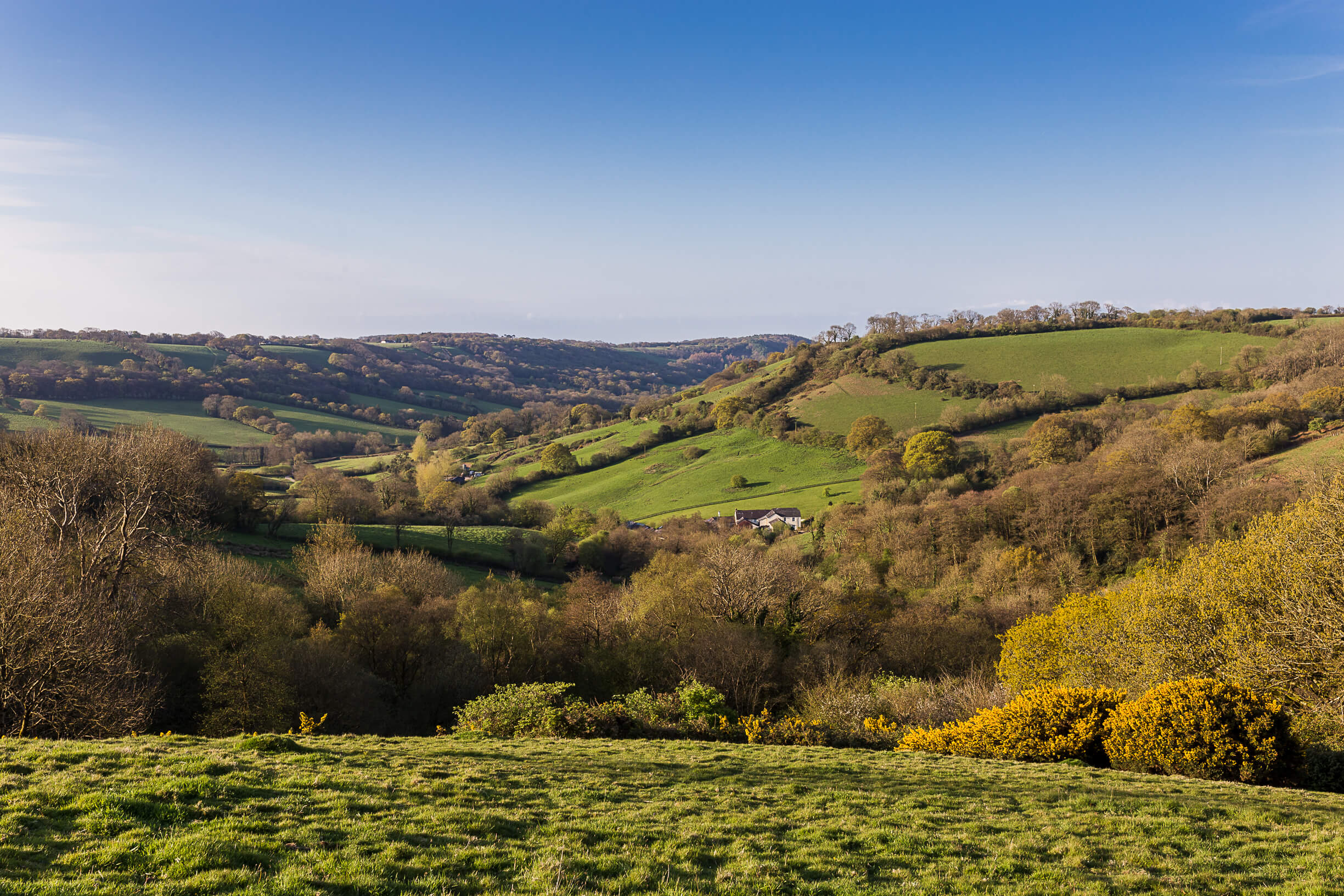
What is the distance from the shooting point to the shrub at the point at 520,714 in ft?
81.2

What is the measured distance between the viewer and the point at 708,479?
345 ft

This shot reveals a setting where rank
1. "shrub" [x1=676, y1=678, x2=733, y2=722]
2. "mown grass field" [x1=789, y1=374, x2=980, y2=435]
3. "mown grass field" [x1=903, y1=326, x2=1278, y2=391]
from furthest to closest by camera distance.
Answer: "mown grass field" [x1=789, y1=374, x2=980, y2=435]
"mown grass field" [x1=903, y1=326, x2=1278, y2=391]
"shrub" [x1=676, y1=678, x2=733, y2=722]

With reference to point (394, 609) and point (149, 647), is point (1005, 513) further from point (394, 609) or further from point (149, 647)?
point (149, 647)

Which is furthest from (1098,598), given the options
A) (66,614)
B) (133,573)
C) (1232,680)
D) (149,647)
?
(133,573)

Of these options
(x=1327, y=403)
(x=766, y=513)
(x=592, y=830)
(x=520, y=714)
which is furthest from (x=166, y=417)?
(x=1327, y=403)

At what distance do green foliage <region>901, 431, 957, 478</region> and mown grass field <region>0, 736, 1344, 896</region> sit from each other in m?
69.0

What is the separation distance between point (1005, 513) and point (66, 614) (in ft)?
218

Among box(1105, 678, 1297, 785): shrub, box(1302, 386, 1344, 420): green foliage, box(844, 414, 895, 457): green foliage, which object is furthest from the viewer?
box(844, 414, 895, 457): green foliage

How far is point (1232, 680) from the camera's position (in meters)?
21.7

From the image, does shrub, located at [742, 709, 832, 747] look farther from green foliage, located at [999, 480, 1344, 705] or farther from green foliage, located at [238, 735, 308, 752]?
green foliage, located at [238, 735, 308, 752]

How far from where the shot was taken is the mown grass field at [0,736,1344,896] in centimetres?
806

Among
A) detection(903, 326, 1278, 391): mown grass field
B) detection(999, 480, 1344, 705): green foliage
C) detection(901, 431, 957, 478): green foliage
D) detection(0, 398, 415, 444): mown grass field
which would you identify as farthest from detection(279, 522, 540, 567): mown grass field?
detection(903, 326, 1278, 391): mown grass field

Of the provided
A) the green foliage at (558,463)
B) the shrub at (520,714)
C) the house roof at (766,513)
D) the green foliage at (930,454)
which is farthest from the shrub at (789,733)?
the green foliage at (558,463)

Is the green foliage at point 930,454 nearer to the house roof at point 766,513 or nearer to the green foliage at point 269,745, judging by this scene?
the house roof at point 766,513
